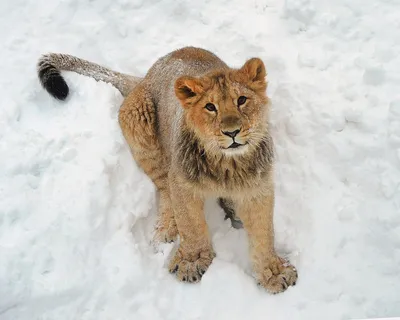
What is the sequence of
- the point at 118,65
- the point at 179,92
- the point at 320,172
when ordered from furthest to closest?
1. the point at 118,65
2. the point at 320,172
3. the point at 179,92

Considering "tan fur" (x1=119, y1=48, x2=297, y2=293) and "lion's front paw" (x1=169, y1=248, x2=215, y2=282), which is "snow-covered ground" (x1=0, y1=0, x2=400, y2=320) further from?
"tan fur" (x1=119, y1=48, x2=297, y2=293)

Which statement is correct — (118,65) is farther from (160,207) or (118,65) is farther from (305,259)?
(305,259)

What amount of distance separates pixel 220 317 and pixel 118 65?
381 centimetres

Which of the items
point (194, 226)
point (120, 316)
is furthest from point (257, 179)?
point (120, 316)

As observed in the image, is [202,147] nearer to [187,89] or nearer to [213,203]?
[187,89]

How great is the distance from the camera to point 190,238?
4906 mm

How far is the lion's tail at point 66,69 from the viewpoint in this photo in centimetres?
592

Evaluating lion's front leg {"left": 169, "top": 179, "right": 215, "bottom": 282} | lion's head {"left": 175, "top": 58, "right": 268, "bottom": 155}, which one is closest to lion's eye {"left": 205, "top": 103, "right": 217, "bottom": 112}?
lion's head {"left": 175, "top": 58, "right": 268, "bottom": 155}

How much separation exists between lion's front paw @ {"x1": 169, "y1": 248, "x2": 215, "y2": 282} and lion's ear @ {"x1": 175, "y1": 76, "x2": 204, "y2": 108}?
5.09ft

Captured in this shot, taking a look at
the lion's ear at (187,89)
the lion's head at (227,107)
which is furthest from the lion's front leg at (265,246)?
the lion's ear at (187,89)

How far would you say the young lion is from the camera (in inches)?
167

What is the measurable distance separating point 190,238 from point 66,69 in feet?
9.31

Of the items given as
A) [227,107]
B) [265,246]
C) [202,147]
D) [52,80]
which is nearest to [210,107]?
[227,107]

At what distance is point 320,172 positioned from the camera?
541 centimetres
